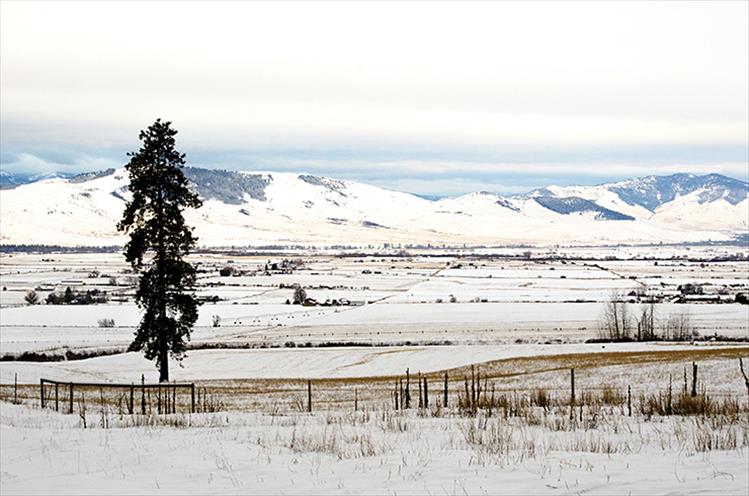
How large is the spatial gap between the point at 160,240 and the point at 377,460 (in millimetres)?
29273

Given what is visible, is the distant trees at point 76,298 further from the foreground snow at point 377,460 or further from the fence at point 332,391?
the foreground snow at point 377,460

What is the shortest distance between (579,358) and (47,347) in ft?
142

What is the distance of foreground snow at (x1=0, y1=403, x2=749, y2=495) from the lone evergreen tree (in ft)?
72.1

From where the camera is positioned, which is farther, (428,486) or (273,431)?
(273,431)

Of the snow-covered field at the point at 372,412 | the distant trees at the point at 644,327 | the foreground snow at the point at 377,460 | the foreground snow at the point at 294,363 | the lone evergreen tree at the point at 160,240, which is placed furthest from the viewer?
the distant trees at the point at 644,327

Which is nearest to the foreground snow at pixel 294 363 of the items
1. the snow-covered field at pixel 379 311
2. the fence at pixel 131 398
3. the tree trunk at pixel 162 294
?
the tree trunk at pixel 162 294

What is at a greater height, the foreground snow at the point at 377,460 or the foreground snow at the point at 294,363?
the foreground snow at the point at 377,460

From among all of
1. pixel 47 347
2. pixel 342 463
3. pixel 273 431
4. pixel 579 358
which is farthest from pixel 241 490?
pixel 47 347

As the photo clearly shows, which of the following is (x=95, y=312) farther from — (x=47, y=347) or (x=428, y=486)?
(x=428, y=486)

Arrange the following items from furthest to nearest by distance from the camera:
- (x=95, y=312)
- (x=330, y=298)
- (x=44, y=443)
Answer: (x=330, y=298)
(x=95, y=312)
(x=44, y=443)

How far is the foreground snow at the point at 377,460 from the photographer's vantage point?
37.7 ft

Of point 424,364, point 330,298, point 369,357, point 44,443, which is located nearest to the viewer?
point 44,443

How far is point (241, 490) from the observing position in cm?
1151

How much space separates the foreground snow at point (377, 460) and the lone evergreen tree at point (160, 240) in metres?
22.0
